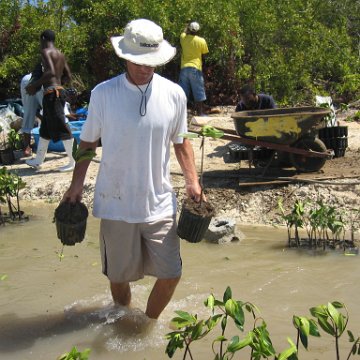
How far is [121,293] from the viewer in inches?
175

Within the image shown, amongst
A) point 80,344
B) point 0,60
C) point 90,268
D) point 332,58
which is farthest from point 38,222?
point 332,58

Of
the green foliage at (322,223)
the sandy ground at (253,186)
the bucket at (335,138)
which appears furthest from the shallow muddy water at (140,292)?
the bucket at (335,138)

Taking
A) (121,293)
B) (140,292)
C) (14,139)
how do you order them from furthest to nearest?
(14,139)
(140,292)
(121,293)

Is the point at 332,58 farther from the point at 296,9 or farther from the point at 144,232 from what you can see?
the point at 144,232

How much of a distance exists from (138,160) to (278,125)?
386 cm

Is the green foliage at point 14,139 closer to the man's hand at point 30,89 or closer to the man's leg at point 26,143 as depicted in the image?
the man's leg at point 26,143

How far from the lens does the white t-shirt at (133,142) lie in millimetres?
3830

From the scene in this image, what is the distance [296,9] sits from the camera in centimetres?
1388

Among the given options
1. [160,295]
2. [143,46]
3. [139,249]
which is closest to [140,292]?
[160,295]

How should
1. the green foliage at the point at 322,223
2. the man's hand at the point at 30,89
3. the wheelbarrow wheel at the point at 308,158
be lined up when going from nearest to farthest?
the green foliage at the point at 322,223, the wheelbarrow wheel at the point at 308,158, the man's hand at the point at 30,89

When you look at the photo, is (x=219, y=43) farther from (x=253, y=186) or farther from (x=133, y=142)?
(x=133, y=142)

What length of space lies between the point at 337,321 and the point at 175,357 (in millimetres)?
1552

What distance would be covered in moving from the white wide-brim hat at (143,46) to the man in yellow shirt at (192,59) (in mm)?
7412

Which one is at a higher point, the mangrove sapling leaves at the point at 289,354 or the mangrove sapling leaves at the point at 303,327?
the mangrove sapling leaves at the point at 303,327
